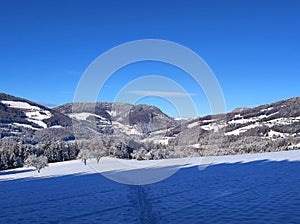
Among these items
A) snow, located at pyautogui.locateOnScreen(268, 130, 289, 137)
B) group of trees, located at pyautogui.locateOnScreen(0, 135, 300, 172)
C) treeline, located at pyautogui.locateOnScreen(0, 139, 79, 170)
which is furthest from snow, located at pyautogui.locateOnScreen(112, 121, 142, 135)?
snow, located at pyautogui.locateOnScreen(268, 130, 289, 137)

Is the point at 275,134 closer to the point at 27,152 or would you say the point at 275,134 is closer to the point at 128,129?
the point at 128,129

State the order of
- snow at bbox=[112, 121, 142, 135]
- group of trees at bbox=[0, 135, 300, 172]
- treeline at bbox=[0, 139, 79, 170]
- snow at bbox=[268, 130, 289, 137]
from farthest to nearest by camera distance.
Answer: snow at bbox=[268, 130, 289, 137], snow at bbox=[112, 121, 142, 135], group of trees at bbox=[0, 135, 300, 172], treeline at bbox=[0, 139, 79, 170]

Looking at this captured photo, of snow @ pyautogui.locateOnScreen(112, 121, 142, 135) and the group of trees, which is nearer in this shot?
the group of trees

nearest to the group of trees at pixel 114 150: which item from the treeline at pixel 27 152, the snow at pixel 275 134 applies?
the treeline at pixel 27 152

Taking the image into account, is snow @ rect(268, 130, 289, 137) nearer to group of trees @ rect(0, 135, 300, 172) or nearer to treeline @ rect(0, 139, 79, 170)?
group of trees @ rect(0, 135, 300, 172)

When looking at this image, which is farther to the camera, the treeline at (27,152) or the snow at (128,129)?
the snow at (128,129)

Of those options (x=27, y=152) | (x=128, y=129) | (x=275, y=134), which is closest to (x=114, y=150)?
(x=128, y=129)

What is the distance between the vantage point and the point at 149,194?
25031mm

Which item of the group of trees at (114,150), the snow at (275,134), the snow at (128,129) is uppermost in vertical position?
the snow at (128,129)

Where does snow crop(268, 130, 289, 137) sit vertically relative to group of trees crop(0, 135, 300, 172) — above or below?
above

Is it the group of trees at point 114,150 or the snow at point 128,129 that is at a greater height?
the snow at point 128,129

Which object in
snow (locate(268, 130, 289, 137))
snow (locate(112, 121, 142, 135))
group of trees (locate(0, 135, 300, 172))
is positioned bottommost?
group of trees (locate(0, 135, 300, 172))

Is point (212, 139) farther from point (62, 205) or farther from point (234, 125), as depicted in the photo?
point (62, 205)

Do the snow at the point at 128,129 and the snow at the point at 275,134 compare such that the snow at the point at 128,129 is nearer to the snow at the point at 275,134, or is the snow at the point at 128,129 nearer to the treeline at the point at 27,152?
the treeline at the point at 27,152
